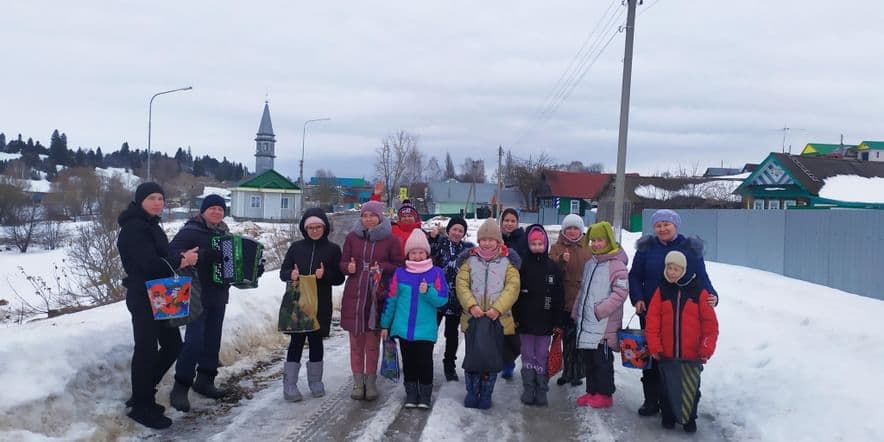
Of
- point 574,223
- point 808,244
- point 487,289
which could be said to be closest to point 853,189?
point 808,244

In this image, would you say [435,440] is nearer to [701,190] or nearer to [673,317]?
[673,317]

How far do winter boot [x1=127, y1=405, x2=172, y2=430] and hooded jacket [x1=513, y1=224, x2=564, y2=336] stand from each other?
3455 mm

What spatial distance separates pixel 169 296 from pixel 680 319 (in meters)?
4.45

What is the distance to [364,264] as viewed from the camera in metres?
6.59

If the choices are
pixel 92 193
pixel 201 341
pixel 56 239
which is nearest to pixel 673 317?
pixel 201 341

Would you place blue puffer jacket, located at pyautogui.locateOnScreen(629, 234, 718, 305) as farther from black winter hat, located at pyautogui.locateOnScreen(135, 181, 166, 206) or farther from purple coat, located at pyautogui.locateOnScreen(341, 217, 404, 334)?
black winter hat, located at pyautogui.locateOnScreen(135, 181, 166, 206)

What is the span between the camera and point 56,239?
50.5 meters

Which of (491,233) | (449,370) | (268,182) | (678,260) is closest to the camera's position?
(678,260)

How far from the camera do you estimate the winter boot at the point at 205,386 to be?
645 centimetres

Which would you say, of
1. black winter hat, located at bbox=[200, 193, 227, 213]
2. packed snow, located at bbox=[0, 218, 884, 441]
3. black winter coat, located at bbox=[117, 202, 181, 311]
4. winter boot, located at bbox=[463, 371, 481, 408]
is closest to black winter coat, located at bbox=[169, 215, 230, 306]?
black winter hat, located at bbox=[200, 193, 227, 213]

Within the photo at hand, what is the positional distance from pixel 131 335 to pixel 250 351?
206cm

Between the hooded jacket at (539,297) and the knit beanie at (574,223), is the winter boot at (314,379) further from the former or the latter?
the knit beanie at (574,223)

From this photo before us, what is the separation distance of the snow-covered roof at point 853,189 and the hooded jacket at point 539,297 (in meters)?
22.3

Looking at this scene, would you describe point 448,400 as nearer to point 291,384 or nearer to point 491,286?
point 491,286
